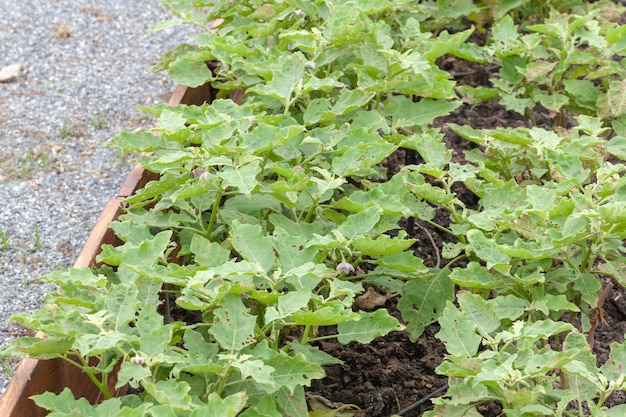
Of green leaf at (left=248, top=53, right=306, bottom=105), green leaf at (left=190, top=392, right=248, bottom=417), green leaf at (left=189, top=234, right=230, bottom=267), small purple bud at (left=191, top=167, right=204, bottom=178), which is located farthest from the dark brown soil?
green leaf at (left=190, top=392, right=248, bottom=417)

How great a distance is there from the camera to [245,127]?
2391 mm

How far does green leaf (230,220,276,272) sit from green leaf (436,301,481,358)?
396 mm

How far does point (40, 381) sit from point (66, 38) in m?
3.84

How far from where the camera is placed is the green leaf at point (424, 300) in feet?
8.05

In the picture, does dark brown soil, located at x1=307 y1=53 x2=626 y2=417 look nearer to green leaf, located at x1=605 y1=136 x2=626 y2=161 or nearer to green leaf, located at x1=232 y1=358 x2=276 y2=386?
green leaf, located at x1=605 y1=136 x2=626 y2=161

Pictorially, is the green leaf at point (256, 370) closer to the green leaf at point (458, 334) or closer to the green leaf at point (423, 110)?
the green leaf at point (458, 334)

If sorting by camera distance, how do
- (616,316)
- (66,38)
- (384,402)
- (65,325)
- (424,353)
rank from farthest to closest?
1. (66,38)
2. (616,316)
3. (424,353)
4. (384,402)
5. (65,325)

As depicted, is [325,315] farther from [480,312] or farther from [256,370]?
[480,312]

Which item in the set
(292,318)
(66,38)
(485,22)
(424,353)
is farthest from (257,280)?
(66,38)

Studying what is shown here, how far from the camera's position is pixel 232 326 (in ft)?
6.10

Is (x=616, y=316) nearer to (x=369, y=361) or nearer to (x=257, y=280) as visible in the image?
(x=369, y=361)

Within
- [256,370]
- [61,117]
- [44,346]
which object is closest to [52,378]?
[44,346]

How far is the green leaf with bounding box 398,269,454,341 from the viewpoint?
2.46 m

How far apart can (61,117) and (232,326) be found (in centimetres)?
310
